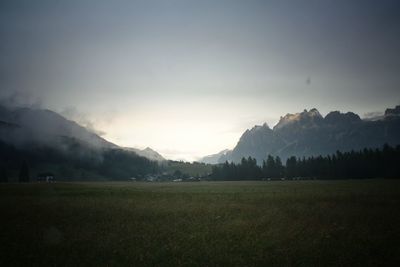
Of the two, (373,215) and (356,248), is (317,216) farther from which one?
(356,248)

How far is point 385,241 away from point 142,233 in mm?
17059

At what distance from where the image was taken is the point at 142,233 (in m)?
23.7

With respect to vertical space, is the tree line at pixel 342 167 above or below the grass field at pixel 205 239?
above

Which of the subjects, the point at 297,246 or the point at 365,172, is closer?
the point at 297,246

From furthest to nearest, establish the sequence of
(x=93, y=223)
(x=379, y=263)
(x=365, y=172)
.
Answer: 1. (x=365, y=172)
2. (x=93, y=223)
3. (x=379, y=263)

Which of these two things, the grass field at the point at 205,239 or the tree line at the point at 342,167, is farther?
the tree line at the point at 342,167

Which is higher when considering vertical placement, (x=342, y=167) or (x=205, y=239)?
(x=342, y=167)

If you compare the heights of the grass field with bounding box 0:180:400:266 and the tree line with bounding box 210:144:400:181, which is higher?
the tree line with bounding box 210:144:400:181

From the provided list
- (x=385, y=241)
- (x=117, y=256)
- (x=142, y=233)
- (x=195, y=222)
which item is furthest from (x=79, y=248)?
(x=385, y=241)

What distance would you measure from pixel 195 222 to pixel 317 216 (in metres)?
12.4

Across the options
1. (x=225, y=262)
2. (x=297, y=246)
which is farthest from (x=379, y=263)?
(x=225, y=262)

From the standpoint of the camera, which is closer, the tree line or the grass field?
the grass field

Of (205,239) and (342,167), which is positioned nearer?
(205,239)

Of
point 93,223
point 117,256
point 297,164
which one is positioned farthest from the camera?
point 297,164
